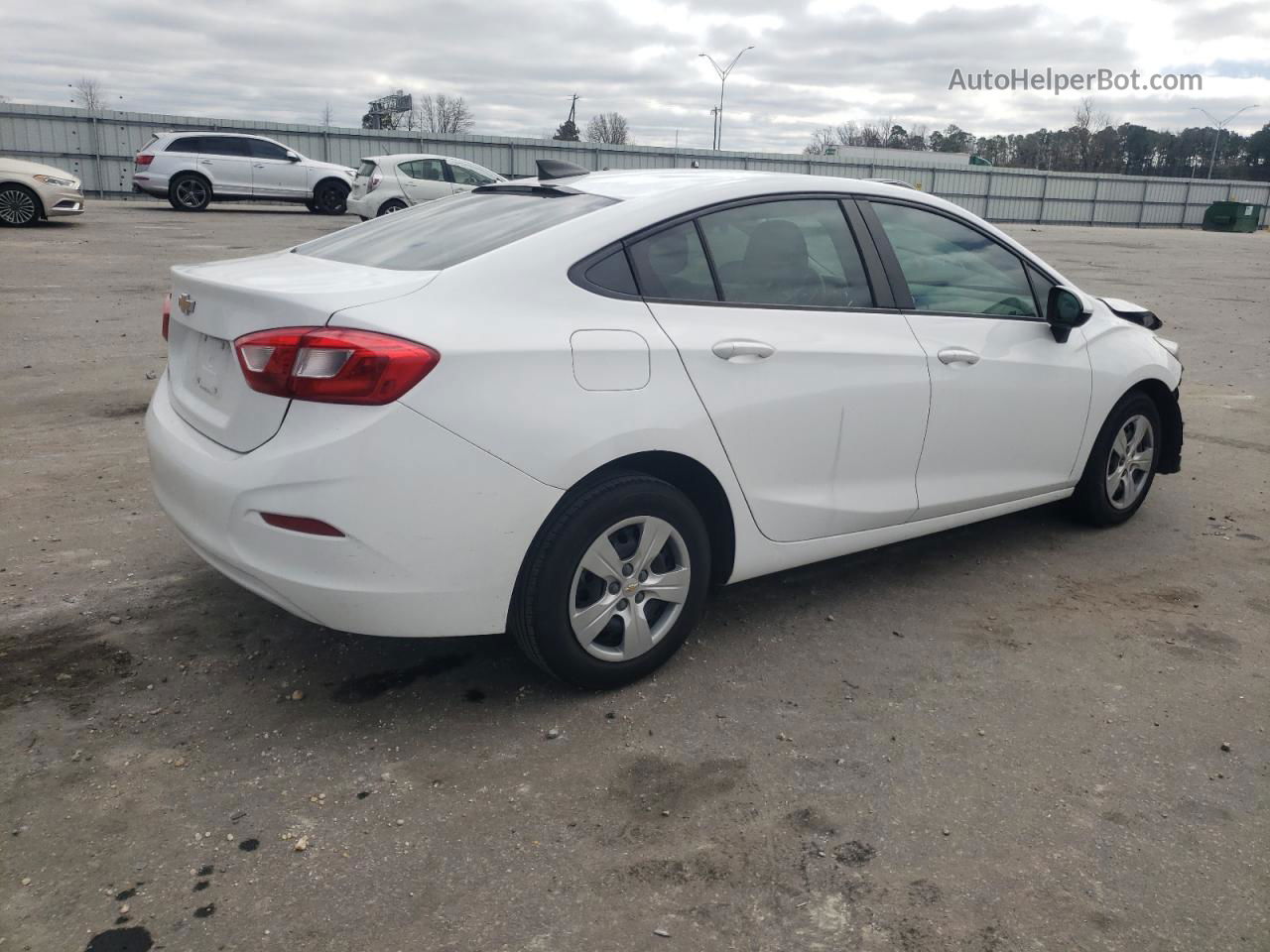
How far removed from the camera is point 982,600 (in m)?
4.20

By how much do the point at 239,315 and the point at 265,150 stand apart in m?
22.8

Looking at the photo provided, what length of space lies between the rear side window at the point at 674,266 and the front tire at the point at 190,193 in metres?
22.6

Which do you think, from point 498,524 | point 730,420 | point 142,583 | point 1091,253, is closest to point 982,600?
point 730,420

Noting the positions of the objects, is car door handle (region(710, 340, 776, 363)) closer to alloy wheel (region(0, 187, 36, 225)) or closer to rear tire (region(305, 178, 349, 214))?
alloy wheel (region(0, 187, 36, 225))

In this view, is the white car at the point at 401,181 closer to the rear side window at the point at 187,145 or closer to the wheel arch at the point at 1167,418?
the rear side window at the point at 187,145

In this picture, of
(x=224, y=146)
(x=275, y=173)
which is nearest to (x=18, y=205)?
(x=224, y=146)

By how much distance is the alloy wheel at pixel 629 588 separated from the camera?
10.3 feet

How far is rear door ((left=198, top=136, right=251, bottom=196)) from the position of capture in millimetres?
22984

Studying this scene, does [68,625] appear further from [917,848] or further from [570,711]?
[917,848]

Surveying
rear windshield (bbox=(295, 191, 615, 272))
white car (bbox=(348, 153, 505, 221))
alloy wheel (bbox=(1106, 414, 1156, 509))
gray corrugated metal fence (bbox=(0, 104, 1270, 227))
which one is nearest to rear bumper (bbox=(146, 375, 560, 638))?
rear windshield (bbox=(295, 191, 615, 272))

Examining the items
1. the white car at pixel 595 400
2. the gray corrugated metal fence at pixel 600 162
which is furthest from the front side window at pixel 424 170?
the white car at pixel 595 400

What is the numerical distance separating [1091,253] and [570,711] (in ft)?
83.4

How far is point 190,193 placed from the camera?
2319 centimetres

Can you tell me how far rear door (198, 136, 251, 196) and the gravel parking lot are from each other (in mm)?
20500
